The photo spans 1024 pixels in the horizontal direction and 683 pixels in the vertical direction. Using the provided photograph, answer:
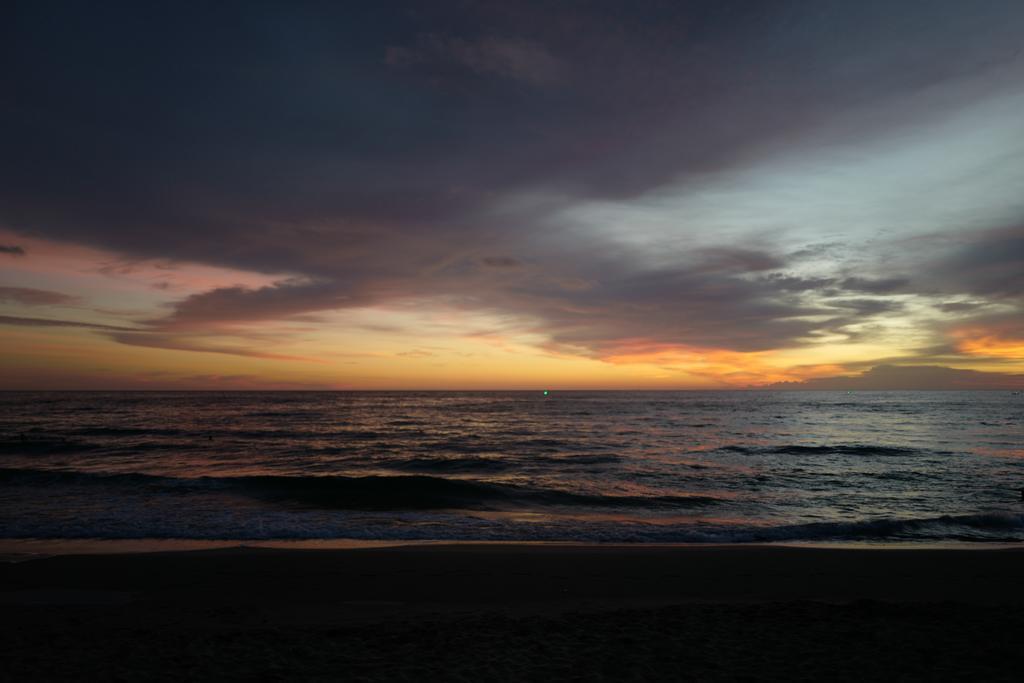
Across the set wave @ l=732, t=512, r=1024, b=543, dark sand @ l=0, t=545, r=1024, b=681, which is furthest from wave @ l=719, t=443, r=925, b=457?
dark sand @ l=0, t=545, r=1024, b=681

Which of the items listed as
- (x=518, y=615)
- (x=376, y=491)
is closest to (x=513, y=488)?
(x=376, y=491)

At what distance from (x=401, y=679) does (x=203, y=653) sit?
2.88 meters

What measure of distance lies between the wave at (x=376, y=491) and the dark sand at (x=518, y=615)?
7745 mm

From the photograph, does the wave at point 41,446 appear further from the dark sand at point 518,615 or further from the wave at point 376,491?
the dark sand at point 518,615

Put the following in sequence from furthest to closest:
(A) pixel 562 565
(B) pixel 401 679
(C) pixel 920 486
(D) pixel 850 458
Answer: (D) pixel 850 458, (C) pixel 920 486, (A) pixel 562 565, (B) pixel 401 679

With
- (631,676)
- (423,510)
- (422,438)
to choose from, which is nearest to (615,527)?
(423,510)

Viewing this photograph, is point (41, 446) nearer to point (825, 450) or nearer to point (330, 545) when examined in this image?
point (330, 545)

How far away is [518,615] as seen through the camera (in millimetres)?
8859

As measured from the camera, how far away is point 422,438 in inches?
1866

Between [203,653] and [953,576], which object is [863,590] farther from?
[203,653]

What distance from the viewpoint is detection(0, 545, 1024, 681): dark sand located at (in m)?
6.62

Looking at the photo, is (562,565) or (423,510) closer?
(562,565)

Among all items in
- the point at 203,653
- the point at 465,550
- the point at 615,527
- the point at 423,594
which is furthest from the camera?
the point at 615,527

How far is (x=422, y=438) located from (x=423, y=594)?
3799 cm
